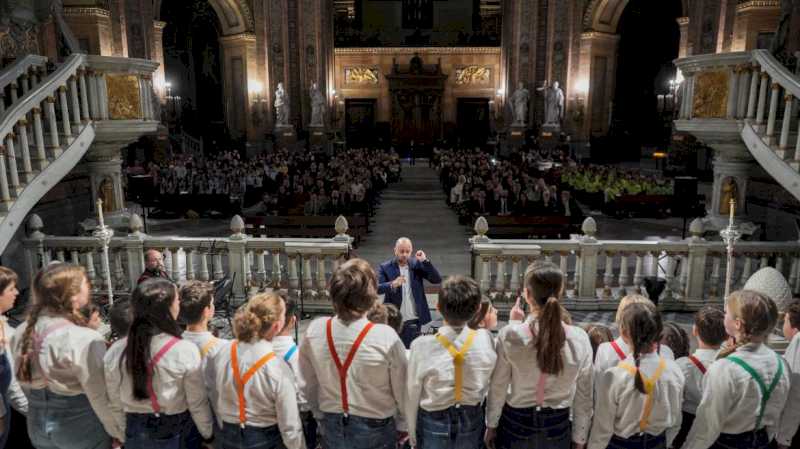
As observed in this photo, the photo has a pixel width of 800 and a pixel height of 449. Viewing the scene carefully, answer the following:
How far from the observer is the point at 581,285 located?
29.7ft

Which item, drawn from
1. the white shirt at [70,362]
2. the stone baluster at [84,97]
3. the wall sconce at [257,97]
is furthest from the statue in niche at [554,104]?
the white shirt at [70,362]

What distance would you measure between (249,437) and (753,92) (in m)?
8.84

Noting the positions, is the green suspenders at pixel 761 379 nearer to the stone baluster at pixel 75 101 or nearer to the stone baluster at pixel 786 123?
the stone baluster at pixel 786 123

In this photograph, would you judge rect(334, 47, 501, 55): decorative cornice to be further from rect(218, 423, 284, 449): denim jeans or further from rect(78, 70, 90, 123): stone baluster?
rect(218, 423, 284, 449): denim jeans

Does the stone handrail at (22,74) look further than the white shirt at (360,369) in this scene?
Yes

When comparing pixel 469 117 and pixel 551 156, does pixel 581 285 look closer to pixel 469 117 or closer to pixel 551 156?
pixel 551 156

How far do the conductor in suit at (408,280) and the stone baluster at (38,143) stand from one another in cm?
560

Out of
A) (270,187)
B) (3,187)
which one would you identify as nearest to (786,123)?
(3,187)

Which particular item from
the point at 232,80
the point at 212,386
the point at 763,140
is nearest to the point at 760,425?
the point at 212,386

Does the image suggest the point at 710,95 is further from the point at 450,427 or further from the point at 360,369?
the point at 360,369

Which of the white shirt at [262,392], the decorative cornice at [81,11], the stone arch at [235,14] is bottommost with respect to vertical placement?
the white shirt at [262,392]

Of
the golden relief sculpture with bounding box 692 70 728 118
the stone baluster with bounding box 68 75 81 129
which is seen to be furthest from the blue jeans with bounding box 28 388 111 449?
the golden relief sculpture with bounding box 692 70 728 118

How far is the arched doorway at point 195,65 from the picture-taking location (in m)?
37.0

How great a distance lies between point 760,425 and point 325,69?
108 ft
